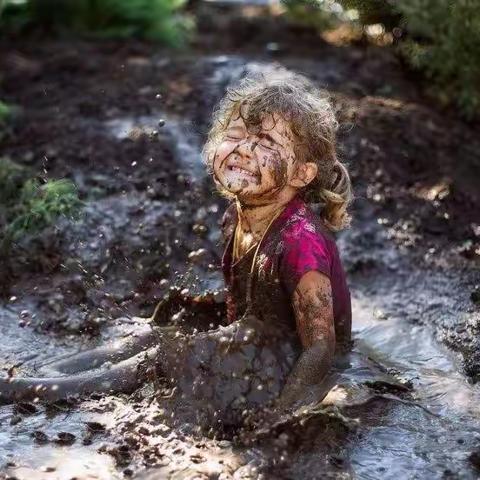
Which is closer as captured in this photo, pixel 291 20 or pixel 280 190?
pixel 280 190

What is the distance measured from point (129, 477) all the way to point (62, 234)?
2.94 m

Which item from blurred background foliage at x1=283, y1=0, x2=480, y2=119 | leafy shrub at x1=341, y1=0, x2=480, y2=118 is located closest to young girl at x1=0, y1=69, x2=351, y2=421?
blurred background foliage at x1=283, y1=0, x2=480, y2=119

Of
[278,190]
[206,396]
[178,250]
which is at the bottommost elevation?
[178,250]

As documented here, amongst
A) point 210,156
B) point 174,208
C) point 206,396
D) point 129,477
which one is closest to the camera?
point 129,477

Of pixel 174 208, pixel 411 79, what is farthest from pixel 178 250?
pixel 411 79

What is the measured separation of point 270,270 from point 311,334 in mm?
340

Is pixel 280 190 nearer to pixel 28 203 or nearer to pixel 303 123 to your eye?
pixel 303 123

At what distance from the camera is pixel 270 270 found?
13.7ft

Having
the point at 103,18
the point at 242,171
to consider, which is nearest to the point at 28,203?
the point at 242,171

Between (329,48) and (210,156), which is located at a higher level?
(210,156)

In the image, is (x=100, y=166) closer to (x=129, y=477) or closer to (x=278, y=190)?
(x=278, y=190)

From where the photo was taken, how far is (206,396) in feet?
13.4

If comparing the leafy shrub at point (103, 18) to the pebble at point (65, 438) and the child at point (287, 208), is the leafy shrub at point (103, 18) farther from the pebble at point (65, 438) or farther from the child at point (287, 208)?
the pebble at point (65, 438)

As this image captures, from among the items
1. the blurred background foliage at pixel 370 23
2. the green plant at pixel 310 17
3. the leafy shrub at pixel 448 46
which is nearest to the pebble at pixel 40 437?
the blurred background foliage at pixel 370 23
